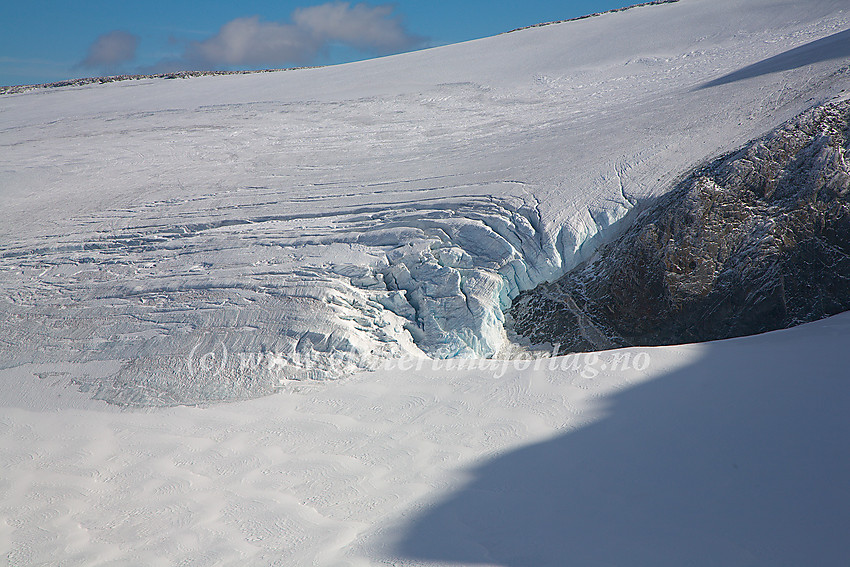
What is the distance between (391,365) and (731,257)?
90.4 inches

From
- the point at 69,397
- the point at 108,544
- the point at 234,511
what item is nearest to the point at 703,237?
the point at 234,511

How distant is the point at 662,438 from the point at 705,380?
510 mm

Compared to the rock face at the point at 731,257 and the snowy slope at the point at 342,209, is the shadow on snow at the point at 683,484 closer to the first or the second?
the rock face at the point at 731,257

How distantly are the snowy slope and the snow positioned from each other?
2 cm

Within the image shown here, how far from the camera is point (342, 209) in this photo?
450cm

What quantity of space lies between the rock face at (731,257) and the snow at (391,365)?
264 mm

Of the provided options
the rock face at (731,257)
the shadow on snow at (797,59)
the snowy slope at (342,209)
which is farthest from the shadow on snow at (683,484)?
the shadow on snow at (797,59)

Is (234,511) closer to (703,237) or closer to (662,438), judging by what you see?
(662,438)

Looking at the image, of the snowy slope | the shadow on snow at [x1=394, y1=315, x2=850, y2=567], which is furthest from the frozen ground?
the snowy slope

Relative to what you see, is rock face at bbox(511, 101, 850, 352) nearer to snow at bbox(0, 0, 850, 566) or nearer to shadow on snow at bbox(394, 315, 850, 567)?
snow at bbox(0, 0, 850, 566)

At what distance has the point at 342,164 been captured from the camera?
5.54 metres

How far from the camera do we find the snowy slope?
3.47m

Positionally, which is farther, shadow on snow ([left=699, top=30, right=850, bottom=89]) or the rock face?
shadow on snow ([left=699, top=30, right=850, bottom=89])

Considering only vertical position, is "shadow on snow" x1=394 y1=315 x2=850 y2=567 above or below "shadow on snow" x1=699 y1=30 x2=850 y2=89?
below
